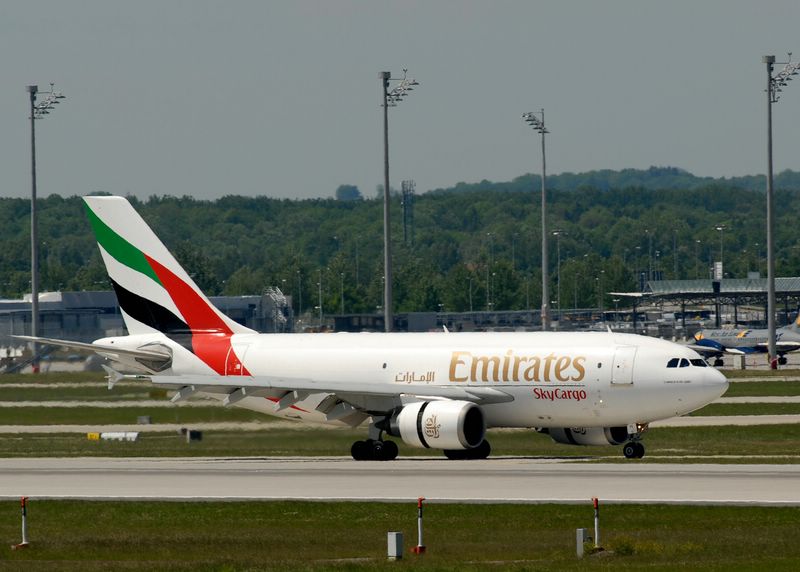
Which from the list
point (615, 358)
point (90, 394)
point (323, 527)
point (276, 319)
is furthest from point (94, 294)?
point (323, 527)

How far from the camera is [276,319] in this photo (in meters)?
178

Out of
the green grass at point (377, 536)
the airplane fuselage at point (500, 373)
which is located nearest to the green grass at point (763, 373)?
the airplane fuselage at point (500, 373)

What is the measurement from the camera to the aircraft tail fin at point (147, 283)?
5947cm

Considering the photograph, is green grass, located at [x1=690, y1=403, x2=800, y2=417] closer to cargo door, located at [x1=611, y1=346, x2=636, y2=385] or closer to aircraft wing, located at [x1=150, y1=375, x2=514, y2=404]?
cargo door, located at [x1=611, y1=346, x2=636, y2=385]

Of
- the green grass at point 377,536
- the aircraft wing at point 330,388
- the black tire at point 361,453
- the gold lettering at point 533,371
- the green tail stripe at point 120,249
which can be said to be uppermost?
the green tail stripe at point 120,249

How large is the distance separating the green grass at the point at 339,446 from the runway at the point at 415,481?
3450 millimetres

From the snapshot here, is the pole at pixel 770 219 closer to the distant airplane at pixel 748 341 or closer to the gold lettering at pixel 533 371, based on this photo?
the distant airplane at pixel 748 341

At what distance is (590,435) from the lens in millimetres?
54594

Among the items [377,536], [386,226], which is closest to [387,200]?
[386,226]

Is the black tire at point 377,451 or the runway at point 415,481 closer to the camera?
the runway at point 415,481

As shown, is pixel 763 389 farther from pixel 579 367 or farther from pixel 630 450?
pixel 630 450

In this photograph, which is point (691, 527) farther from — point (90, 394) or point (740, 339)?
point (740, 339)

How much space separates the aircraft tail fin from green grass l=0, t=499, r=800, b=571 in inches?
796

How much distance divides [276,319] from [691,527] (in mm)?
146094
